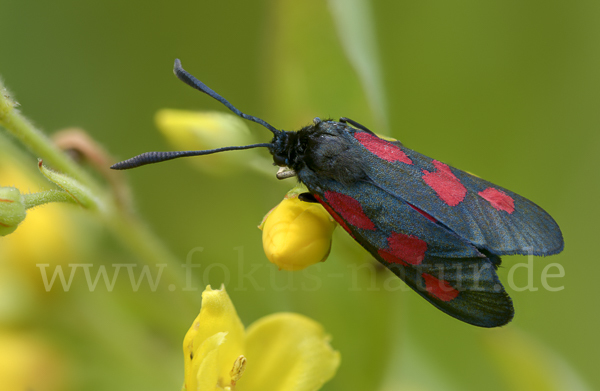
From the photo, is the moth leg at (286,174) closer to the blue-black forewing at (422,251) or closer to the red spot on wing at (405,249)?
the blue-black forewing at (422,251)

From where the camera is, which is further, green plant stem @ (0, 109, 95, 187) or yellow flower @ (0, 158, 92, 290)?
yellow flower @ (0, 158, 92, 290)

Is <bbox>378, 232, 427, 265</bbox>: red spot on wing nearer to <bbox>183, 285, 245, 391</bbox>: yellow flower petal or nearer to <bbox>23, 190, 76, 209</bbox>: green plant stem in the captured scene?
<bbox>183, 285, 245, 391</bbox>: yellow flower petal

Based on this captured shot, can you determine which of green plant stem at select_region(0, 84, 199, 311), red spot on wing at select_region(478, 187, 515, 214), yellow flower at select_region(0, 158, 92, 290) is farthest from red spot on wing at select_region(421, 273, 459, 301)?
yellow flower at select_region(0, 158, 92, 290)

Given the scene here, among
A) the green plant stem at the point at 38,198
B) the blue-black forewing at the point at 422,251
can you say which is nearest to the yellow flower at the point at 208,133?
the blue-black forewing at the point at 422,251

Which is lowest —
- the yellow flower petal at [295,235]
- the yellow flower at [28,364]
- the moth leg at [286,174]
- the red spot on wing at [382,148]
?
the yellow flower at [28,364]

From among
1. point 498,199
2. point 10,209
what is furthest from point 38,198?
point 498,199

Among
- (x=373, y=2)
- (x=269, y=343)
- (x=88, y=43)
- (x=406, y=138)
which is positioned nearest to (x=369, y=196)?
(x=269, y=343)

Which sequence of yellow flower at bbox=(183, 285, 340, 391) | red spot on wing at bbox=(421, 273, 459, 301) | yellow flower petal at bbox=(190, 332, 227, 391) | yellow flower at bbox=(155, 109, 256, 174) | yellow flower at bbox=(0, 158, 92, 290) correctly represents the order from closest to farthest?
1. yellow flower petal at bbox=(190, 332, 227, 391)
2. yellow flower at bbox=(183, 285, 340, 391)
3. red spot on wing at bbox=(421, 273, 459, 301)
4. yellow flower at bbox=(155, 109, 256, 174)
5. yellow flower at bbox=(0, 158, 92, 290)
